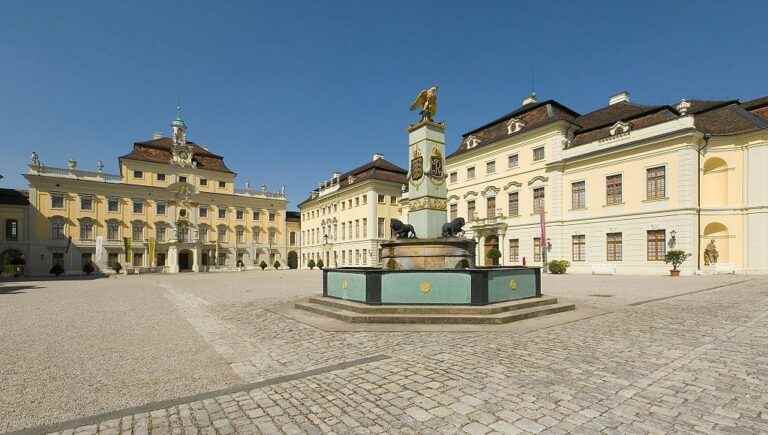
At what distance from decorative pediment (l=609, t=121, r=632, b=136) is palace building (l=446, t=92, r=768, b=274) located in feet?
0.22

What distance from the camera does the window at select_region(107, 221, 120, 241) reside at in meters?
48.2

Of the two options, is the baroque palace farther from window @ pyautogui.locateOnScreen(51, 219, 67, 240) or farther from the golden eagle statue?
the golden eagle statue

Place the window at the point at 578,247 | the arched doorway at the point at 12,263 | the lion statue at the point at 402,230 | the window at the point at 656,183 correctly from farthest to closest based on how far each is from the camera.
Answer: the arched doorway at the point at 12,263 < the window at the point at 578,247 < the window at the point at 656,183 < the lion statue at the point at 402,230

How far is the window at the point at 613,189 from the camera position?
93.6ft

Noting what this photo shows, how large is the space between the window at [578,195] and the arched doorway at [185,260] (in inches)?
1933

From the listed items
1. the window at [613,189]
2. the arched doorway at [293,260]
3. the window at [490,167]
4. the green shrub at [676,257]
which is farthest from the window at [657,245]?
the arched doorway at [293,260]

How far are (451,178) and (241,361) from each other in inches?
1527

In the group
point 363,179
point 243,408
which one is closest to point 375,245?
point 363,179

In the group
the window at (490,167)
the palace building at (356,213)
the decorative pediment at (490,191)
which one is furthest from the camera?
the palace building at (356,213)

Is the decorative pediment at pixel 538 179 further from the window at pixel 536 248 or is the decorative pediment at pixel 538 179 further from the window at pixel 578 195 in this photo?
the window at pixel 536 248

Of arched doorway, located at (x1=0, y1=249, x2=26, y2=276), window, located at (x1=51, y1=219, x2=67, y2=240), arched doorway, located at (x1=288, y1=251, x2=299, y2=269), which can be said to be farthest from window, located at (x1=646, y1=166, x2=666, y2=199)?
window, located at (x1=51, y1=219, x2=67, y2=240)

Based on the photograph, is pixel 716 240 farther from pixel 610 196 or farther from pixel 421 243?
pixel 421 243

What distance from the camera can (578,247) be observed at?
30609mm

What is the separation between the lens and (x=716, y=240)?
2553 cm
